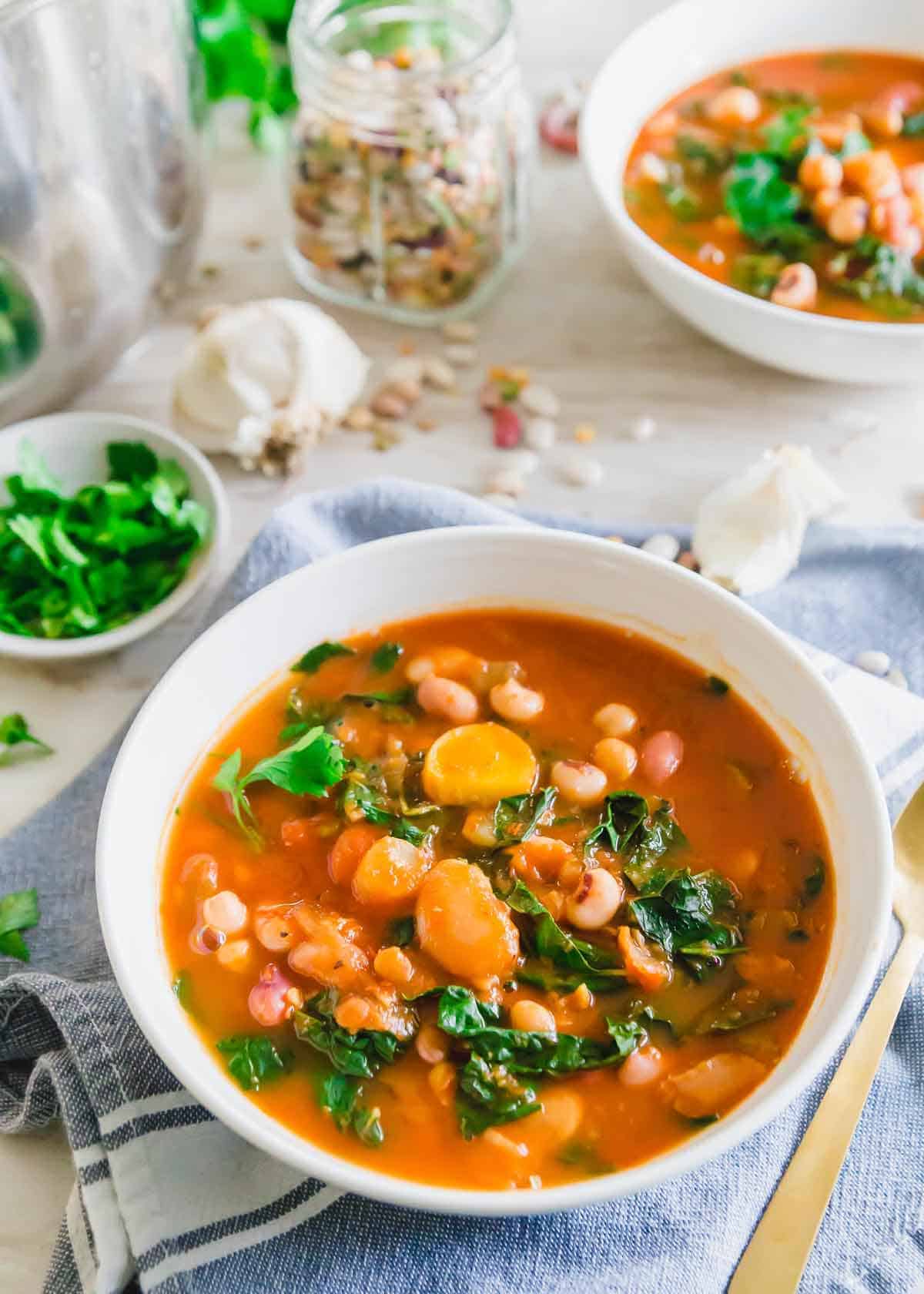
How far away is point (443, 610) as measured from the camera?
2.40 meters

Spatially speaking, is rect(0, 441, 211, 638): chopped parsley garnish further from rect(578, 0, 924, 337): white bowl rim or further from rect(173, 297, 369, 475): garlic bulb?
rect(578, 0, 924, 337): white bowl rim

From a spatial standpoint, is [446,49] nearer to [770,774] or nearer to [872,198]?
[872,198]

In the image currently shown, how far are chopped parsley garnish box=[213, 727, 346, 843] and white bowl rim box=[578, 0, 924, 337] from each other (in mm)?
1335

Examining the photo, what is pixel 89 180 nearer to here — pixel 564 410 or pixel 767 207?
pixel 564 410

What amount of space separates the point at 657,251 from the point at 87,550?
4.31 ft

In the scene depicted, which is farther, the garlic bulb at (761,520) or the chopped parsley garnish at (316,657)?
the garlic bulb at (761,520)

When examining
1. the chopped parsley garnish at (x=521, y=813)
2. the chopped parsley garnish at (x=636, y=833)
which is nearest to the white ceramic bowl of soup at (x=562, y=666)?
the chopped parsley garnish at (x=636, y=833)

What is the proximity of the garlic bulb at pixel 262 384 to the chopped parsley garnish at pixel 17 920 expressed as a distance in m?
1.10

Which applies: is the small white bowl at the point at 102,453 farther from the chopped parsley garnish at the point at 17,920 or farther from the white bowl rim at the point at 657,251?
the white bowl rim at the point at 657,251

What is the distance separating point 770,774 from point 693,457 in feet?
3.61

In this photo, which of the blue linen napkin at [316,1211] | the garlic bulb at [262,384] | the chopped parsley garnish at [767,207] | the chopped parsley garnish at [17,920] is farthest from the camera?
the chopped parsley garnish at [767,207]

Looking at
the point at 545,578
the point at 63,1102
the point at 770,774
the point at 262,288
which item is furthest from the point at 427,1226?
the point at 262,288

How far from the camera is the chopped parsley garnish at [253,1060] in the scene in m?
1.90

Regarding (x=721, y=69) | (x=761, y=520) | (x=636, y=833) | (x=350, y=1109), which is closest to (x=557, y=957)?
(x=636, y=833)
